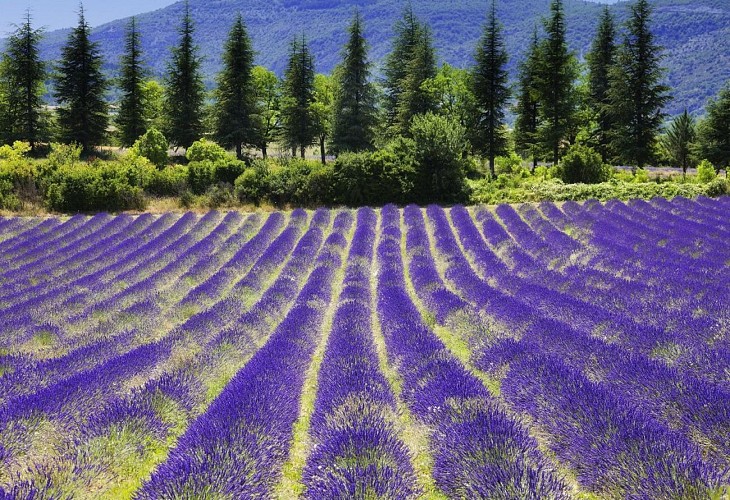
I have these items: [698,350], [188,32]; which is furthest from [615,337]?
[188,32]

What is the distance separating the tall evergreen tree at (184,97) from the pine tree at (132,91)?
6.88ft

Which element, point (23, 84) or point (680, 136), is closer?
point (23, 84)

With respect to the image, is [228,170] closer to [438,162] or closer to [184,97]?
[438,162]

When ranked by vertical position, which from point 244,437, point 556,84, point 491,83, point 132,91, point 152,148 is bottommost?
point 244,437

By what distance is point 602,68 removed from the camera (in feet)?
128

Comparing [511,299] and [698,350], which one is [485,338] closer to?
[511,299]

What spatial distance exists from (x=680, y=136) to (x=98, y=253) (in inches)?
1893

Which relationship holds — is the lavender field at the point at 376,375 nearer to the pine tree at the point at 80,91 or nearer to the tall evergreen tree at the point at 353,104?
the tall evergreen tree at the point at 353,104

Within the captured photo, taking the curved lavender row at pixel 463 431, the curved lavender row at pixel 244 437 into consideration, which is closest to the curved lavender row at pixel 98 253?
the curved lavender row at pixel 244 437

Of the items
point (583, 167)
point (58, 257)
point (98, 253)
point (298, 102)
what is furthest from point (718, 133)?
point (58, 257)

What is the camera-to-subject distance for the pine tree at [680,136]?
42688 millimetres

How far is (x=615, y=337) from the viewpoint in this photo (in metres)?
6.58

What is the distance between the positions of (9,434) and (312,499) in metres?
3.03

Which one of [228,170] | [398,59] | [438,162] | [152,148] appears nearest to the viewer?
[438,162]
